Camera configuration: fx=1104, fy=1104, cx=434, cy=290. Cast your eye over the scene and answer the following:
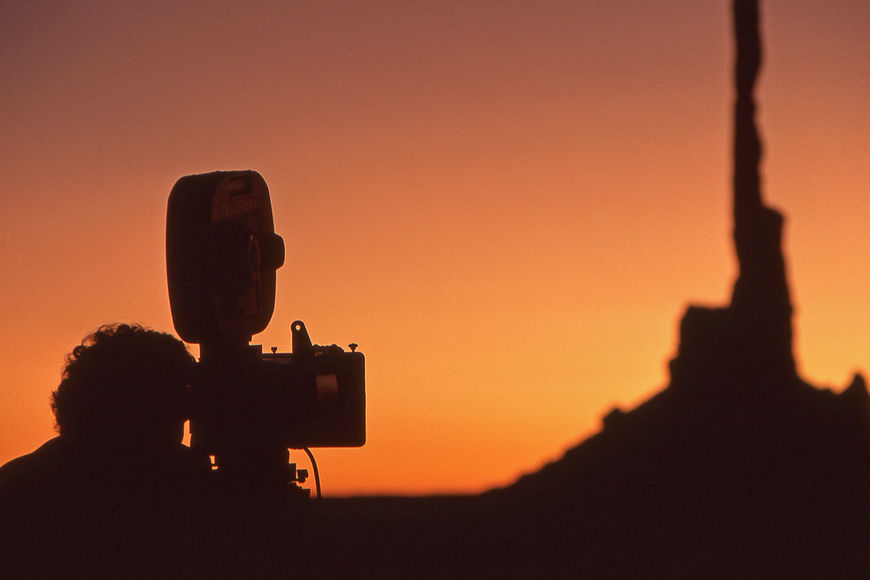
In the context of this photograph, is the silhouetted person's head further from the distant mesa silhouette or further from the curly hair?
the distant mesa silhouette

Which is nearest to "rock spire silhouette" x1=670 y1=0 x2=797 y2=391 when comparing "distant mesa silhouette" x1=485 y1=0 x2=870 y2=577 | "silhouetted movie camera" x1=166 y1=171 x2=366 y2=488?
"distant mesa silhouette" x1=485 y1=0 x2=870 y2=577

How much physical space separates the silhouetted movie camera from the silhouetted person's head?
0.20ft

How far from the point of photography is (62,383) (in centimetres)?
314

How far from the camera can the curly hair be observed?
3.06m

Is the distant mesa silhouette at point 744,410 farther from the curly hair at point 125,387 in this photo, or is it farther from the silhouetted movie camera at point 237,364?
the curly hair at point 125,387

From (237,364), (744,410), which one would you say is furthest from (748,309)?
(237,364)

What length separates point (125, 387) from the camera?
3072mm

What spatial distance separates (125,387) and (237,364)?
316 mm

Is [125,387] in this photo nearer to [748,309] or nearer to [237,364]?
[237,364]

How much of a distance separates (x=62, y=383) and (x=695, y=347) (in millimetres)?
60634

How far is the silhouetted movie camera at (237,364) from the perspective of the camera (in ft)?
10.1

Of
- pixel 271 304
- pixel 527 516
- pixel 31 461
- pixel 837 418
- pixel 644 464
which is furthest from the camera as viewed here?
pixel 644 464

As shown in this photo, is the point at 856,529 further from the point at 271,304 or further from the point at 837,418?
the point at 837,418

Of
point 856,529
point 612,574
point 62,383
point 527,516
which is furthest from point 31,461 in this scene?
point 856,529
